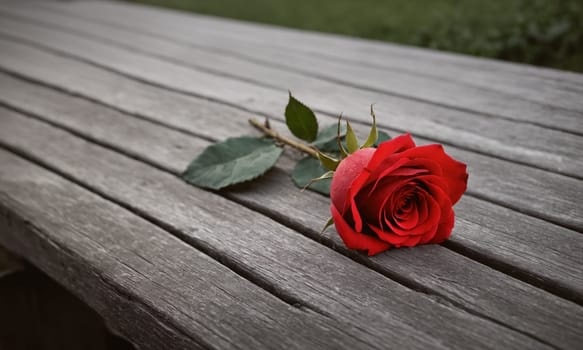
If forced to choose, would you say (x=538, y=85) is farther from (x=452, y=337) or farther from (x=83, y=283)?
(x=83, y=283)

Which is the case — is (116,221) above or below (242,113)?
below

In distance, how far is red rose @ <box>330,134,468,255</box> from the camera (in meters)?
0.71

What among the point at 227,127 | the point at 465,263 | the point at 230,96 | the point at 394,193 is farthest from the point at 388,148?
the point at 230,96

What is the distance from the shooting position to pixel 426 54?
2.04 m

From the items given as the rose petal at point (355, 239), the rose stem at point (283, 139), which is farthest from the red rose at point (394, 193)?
the rose stem at point (283, 139)

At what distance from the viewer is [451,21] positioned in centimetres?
368

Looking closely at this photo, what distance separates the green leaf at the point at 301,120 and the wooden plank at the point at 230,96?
31 centimetres

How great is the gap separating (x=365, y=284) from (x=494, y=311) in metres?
0.17

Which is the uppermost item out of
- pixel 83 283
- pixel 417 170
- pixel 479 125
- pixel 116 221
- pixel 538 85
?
pixel 538 85

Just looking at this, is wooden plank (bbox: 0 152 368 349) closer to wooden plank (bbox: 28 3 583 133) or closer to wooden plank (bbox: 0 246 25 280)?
wooden plank (bbox: 0 246 25 280)

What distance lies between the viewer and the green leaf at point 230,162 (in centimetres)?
103

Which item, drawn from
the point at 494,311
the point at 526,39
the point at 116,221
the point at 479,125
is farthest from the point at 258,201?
the point at 526,39

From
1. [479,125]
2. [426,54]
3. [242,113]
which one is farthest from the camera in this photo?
[426,54]

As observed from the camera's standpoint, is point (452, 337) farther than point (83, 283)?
No
